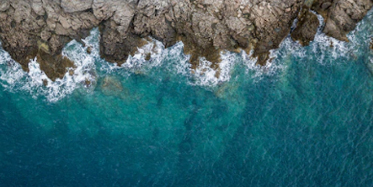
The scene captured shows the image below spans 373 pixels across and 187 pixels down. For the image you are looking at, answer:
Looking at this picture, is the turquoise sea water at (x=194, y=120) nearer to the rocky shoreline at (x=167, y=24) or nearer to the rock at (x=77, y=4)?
the rocky shoreline at (x=167, y=24)

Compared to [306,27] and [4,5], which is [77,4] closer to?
[4,5]

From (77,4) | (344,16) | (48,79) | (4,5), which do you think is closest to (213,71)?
(344,16)

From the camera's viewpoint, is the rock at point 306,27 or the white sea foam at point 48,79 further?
the white sea foam at point 48,79

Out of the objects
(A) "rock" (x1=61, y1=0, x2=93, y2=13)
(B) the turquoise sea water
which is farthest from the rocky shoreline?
(B) the turquoise sea water

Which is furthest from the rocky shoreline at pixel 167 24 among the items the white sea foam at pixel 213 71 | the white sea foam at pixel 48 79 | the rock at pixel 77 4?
the white sea foam at pixel 213 71

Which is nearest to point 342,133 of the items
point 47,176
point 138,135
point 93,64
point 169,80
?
point 169,80

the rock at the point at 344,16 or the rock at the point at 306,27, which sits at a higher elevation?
the rock at the point at 344,16
